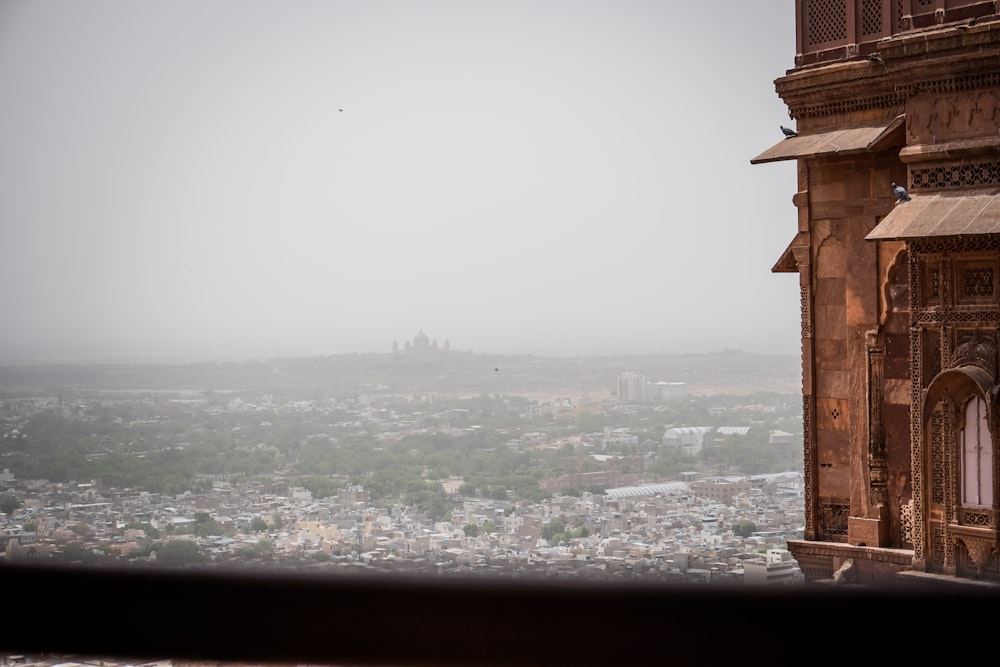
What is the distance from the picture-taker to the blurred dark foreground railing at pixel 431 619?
1.05m

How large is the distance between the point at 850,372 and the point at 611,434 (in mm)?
Result: 12998

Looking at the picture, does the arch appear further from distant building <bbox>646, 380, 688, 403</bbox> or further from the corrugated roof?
distant building <bbox>646, 380, 688, 403</bbox>

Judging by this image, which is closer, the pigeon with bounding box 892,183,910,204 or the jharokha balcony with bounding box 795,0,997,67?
the pigeon with bounding box 892,183,910,204

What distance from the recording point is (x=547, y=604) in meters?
Answer: 1.13

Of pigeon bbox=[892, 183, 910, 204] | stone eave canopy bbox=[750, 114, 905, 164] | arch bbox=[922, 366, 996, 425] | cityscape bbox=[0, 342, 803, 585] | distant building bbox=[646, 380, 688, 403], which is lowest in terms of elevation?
cityscape bbox=[0, 342, 803, 585]

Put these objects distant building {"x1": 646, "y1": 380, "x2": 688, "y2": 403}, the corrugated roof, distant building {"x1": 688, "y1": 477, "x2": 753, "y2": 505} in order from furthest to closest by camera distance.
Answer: distant building {"x1": 646, "y1": 380, "x2": 688, "y2": 403}
distant building {"x1": 688, "y1": 477, "x2": 753, "y2": 505}
the corrugated roof

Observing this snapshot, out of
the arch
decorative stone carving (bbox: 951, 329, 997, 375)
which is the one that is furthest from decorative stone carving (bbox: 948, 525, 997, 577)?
decorative stone carving (bbox: 951, 329, 997, 375)

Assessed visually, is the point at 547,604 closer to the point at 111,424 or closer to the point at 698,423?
the point at 698,423

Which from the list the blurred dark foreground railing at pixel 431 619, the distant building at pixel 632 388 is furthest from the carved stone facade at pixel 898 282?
the distant building at pixel 632 388

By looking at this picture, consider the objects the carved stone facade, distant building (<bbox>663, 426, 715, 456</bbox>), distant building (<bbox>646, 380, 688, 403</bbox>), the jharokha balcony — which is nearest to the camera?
the carved stone facade

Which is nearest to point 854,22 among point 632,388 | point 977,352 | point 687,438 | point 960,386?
point 977,352

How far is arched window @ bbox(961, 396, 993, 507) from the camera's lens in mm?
9391

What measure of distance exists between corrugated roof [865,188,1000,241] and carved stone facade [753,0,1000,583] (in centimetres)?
2

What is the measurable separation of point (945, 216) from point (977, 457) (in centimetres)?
185
